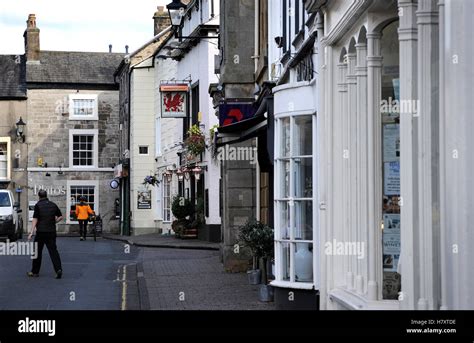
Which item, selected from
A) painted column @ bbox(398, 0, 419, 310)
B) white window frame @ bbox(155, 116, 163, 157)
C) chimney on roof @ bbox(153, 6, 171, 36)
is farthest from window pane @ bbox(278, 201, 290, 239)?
chimney on roof @ bbox(153, 6, 171, 36)

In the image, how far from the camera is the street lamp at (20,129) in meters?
45.5

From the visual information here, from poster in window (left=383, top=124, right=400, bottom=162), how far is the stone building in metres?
39.1

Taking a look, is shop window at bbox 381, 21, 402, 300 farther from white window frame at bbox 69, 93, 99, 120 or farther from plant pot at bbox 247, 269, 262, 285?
white window frame at bbox 69, 93, 99, 120

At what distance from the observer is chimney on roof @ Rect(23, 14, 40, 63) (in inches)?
1877

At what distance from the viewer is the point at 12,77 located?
47.2 meters

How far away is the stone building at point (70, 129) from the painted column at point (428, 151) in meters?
41.0

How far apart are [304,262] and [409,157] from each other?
4661 millimetres

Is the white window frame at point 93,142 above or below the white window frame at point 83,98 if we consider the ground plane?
below

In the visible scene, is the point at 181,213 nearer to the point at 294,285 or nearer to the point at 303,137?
the point at 294,285

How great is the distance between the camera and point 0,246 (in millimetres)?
26188
